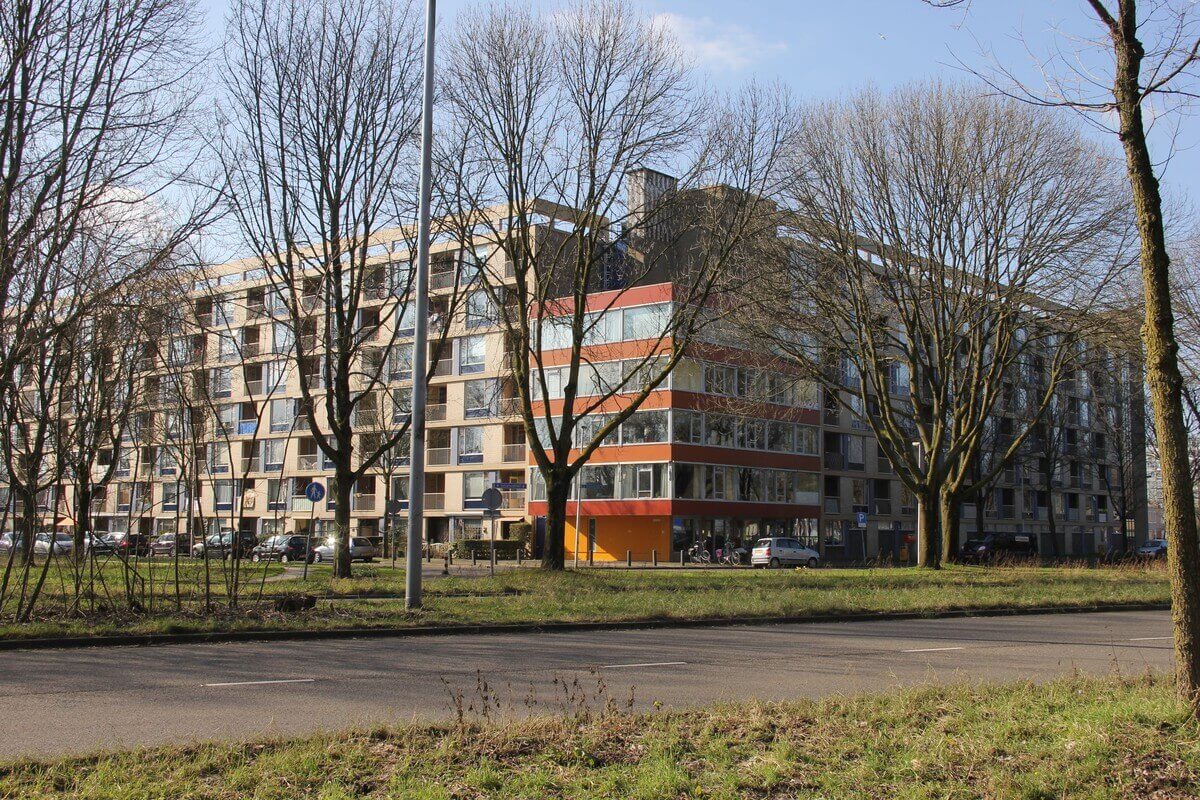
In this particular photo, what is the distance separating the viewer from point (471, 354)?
64500mm

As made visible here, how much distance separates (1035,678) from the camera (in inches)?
407

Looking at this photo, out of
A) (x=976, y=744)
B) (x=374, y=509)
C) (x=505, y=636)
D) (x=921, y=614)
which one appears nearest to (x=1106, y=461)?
(x=374, y=509)

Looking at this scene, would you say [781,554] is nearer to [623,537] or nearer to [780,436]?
[623,537]

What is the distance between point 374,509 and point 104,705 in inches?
2295

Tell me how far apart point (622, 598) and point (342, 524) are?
10.4 meters

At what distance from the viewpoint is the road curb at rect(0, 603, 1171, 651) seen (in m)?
13.5

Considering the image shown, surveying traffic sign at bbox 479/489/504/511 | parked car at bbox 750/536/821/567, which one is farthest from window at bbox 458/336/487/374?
traffic sign at bbox 479/489/504/511

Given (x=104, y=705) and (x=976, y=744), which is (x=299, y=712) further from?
(x=976, y=744)

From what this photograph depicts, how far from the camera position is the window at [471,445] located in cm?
6378

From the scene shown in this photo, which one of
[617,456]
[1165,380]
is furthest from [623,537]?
[1165,380]

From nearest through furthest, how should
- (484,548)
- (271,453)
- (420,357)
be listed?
1. (420,357)
2. (484,548)
3. (271,453)

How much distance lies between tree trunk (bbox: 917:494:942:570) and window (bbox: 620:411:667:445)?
20069mm

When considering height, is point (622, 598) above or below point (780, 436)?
below

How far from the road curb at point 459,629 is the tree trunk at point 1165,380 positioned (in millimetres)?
10498
